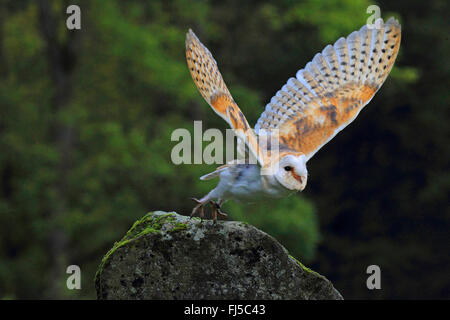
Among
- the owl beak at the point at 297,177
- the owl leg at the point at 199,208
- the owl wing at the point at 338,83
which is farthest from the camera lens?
the owl wing at the point at 338,83

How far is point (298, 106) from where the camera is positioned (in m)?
6.07

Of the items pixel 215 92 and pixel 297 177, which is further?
pixel 215 92

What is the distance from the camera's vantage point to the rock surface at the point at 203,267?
16.1 ft

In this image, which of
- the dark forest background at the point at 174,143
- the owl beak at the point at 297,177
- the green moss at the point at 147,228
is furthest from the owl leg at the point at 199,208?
the dark forest background at the point at 174,143

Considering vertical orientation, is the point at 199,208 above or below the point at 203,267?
above

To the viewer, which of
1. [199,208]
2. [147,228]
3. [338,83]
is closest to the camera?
[147,228]

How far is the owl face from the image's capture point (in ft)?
16.1

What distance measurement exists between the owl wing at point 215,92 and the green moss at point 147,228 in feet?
2.40

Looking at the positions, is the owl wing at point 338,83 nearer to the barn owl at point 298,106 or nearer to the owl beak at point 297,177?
the barn owl at point 298,106

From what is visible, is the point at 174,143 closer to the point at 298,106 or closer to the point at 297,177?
the point at 298,106

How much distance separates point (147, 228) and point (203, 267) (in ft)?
1.53

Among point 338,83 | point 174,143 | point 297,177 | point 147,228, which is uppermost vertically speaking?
point 174,143

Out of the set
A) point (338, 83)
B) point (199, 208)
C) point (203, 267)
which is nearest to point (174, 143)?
point (338, 83)

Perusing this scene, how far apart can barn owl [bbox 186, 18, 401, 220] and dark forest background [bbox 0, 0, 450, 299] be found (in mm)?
8194
